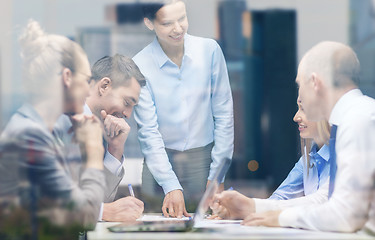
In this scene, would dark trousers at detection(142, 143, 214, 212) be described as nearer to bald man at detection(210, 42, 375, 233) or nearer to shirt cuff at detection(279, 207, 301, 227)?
bald man at detection(210, 42, 375, 233)

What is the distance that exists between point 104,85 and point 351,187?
1407 millimetres

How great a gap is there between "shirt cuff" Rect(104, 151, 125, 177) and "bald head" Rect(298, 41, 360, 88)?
108 centimetres

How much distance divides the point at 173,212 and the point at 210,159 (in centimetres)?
36

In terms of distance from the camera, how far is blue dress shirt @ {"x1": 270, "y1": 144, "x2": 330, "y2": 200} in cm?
273

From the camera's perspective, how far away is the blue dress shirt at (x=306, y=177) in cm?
273

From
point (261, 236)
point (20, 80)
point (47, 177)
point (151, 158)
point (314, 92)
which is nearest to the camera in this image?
point (261, 236)

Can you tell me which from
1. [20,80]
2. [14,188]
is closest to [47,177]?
[14,188]

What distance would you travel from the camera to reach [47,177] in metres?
2.34

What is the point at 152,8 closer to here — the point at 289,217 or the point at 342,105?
the point at 342,105

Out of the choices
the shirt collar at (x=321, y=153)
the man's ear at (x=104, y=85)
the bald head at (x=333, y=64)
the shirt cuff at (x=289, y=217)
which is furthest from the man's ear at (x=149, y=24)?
the shirt cuff at (x=289, y=217)

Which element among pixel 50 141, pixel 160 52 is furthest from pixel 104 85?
pixel 50 141

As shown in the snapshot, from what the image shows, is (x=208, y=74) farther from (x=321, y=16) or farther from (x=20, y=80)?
(x=20, y=80)

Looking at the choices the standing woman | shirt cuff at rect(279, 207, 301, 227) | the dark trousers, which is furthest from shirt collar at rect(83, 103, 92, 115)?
shirt cuff at rect(279, 207, 301, 227)

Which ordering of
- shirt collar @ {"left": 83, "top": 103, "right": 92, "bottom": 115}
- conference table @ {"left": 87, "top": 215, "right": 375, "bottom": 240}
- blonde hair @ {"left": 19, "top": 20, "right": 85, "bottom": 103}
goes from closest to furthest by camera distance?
conference table @ {"left": 87, "top": 215, "right": 375, "bottom": 240} < blonde hair @ {"left": 19, "top": 20, "right": 85, "bottom": 103} < shirt collar @ {"left": 83, "top": 103, "right": 92, "bottom": 115}
